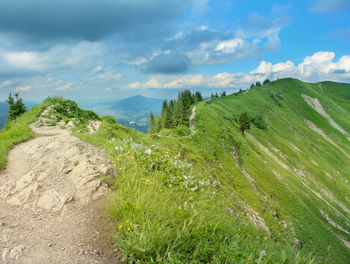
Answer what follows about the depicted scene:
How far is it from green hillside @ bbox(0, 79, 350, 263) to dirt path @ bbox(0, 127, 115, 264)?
1.79 feet

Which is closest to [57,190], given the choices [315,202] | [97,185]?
[97,185]

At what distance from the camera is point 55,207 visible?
583cm

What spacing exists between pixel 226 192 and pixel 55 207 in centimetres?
1999

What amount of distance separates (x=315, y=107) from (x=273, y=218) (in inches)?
5826

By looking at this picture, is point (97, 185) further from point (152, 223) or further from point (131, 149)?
point (152, 223)

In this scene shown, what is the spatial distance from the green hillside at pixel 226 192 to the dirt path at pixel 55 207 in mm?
546

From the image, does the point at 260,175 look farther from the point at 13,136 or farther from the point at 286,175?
the point at 13,136

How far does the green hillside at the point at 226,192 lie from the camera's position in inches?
169

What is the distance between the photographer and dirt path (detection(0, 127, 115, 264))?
4.32 metres

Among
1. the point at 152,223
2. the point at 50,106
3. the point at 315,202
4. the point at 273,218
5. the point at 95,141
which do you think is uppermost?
the point at 50,106

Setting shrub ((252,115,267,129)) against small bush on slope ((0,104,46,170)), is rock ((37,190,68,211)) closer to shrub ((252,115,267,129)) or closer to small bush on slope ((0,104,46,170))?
small bush on slope ((0,104,46,170))

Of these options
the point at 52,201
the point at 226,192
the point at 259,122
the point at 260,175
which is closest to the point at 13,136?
the point at 52,201

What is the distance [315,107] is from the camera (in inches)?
5669

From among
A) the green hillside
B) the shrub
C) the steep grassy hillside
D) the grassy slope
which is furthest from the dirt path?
the shrub
